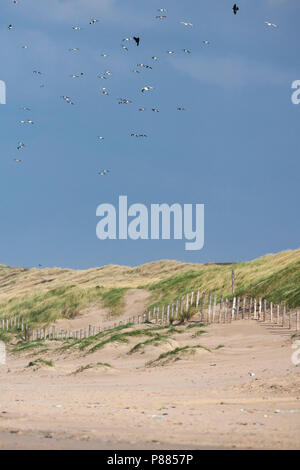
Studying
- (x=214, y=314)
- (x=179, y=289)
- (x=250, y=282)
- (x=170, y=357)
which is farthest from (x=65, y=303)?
(x=170, y=357)

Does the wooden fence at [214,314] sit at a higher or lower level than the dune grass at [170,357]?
higher

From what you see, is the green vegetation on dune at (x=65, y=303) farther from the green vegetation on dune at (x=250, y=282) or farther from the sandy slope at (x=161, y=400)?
the sandy slope at (x=161, y=400)

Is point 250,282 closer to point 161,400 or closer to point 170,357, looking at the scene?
point 170,357

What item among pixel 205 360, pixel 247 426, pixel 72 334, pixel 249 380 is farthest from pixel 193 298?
pixel 247 426

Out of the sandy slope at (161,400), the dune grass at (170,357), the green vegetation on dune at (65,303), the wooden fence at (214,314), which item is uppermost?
the green vegetation on dune at (65,303)

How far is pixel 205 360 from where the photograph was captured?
81.0 ft

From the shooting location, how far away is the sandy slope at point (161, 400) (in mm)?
11469

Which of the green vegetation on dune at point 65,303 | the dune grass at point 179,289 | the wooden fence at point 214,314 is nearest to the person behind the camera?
the wooden fence at point 214,314

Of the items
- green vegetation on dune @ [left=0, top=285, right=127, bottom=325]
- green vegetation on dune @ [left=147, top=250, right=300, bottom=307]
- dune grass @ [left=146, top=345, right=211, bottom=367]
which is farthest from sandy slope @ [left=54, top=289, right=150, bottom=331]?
dune grass @ [left=146, top=345, right=211, bottom=367]

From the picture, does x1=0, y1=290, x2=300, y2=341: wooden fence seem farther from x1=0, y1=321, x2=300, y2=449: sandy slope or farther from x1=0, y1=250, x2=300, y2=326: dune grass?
x1=0, y1=321, x2=300, y2=449: sandy slope

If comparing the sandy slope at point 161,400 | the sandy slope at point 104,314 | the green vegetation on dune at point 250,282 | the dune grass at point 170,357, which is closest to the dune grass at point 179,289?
the green vegetation on dune at point 250,282
